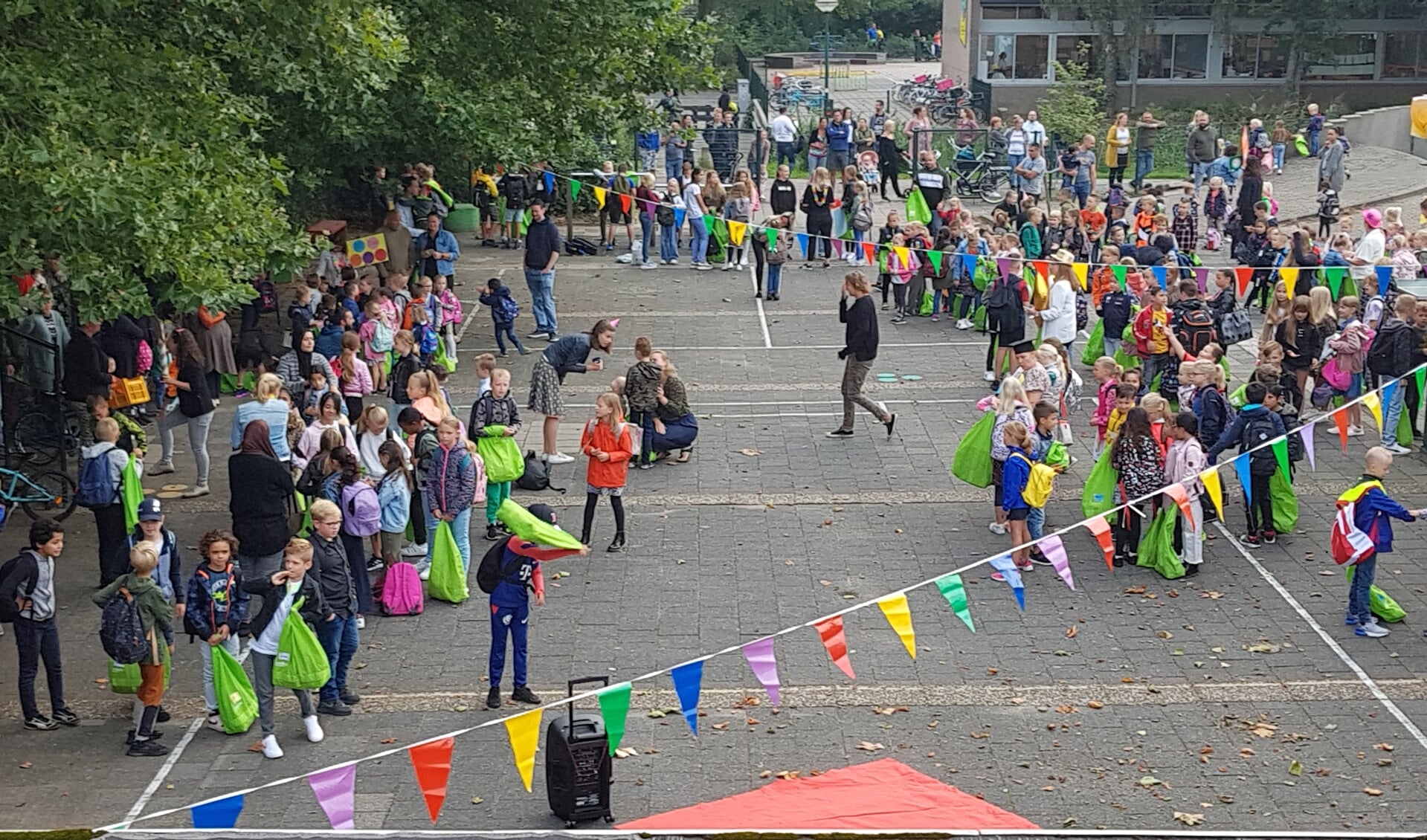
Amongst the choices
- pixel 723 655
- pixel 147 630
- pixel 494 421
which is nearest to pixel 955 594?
pixel 723 655

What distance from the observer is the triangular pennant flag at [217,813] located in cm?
817

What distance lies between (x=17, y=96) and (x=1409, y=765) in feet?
35.3

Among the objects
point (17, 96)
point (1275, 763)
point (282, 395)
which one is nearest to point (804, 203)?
point (282, 395)

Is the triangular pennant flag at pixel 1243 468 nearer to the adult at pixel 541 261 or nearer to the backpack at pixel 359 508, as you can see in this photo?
the backpack at pixel 359 508

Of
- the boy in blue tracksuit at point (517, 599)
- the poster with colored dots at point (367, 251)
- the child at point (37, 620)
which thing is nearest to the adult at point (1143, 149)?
the poster with colored dots at point (367, 251)

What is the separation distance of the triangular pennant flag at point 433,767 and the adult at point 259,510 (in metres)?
3.46

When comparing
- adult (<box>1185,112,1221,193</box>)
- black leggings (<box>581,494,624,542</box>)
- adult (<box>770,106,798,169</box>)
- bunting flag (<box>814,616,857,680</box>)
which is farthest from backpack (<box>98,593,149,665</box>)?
adult (<box>770,106,798,169</box>)

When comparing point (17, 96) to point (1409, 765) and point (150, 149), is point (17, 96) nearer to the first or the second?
point (150, 149)

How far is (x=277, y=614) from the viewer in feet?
33.9

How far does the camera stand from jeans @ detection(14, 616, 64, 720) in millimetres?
10695

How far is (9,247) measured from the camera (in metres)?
12.0

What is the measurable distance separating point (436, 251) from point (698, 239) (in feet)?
20.9

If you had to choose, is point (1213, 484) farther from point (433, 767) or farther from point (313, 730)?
point (313, 730)

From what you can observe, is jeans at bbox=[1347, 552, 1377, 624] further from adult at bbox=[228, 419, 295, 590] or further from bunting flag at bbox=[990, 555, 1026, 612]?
adult at bbox=[228, 419, 295, 590]
